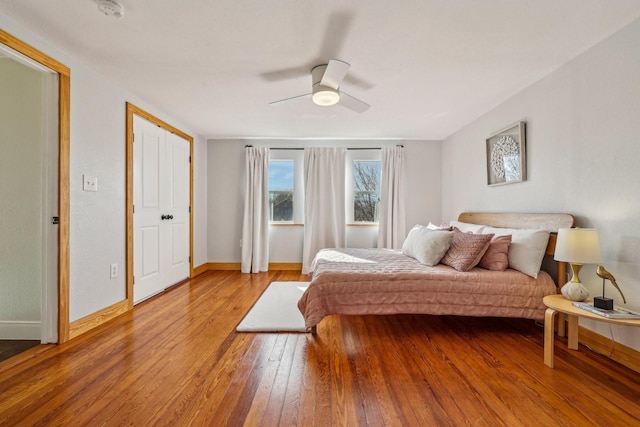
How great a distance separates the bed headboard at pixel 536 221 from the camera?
2365 mm

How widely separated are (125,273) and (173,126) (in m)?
2.05

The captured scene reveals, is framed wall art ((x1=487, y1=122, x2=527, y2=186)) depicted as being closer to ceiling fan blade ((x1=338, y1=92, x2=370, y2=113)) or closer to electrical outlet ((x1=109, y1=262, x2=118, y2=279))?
ceiling fan blade ((x1=338, y1=92, x2=370, y2=113))

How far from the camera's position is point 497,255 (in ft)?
8.37

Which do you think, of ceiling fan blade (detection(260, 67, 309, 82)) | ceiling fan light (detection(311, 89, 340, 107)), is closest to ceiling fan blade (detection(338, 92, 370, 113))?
ceiling fan light (detection(311, 89, 340, 107))

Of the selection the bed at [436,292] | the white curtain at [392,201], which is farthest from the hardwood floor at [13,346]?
the white curtain at [392,201]

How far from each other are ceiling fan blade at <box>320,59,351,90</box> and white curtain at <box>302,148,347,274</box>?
8.25 feet

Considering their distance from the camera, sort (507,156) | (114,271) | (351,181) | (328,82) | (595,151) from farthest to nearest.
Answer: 1. (351,181)
2. (507,156)
3. (114,271)
4. (328,82)
5. (595,151)

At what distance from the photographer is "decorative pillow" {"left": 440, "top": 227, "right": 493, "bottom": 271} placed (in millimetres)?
2527

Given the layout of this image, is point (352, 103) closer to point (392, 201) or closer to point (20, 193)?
point (392, 201)

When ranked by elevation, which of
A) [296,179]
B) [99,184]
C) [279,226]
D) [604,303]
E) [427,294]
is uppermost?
[296,179]

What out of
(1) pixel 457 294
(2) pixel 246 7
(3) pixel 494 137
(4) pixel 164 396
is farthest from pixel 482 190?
(4) pixel 164 396

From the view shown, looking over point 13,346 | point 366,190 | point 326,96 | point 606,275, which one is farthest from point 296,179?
point 606,275

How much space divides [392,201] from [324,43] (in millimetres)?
3170

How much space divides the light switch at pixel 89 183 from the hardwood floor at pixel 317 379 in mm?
1244
